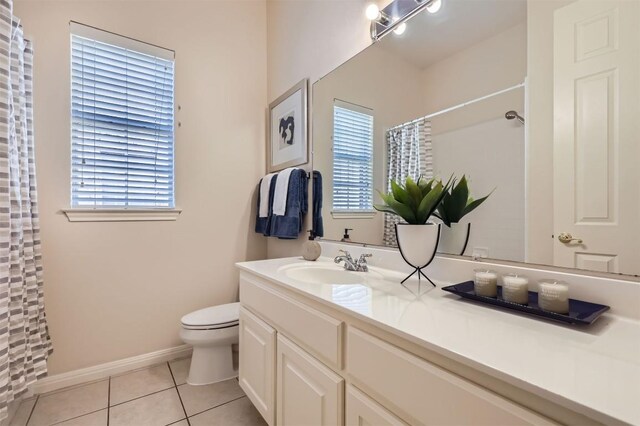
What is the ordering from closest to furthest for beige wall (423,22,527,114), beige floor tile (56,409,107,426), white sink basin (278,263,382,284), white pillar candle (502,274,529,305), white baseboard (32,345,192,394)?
white pillar candle (502,274,529,305), beige wall (423,22,527,114), white sink basin (278,263,382,284), beige floor tile (56,409,107,426), white baseboard (32,345,192,394)

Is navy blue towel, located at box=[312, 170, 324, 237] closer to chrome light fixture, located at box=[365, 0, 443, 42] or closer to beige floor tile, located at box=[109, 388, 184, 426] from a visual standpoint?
chrome light fixture, located at box=[365, 0, 443, 42]

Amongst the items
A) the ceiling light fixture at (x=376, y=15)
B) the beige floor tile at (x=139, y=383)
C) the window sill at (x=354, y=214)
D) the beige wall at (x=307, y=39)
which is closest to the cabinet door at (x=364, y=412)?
the window sill at (x=354, y=214)

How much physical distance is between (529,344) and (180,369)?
207 centimetres

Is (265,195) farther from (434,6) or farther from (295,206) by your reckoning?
(434,6)

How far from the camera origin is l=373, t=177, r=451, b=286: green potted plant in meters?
1.05

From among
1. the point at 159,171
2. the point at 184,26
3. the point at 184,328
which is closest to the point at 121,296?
the point at 184,328

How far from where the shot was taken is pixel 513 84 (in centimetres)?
96

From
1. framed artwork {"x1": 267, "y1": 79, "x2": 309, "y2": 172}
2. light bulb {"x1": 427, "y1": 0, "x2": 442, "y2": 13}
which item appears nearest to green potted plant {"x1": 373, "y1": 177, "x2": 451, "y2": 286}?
light bulb {"x1": 427, "y1": 0, "x2": 442, "y2": 13}

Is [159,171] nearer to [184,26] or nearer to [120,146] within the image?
[120,146]

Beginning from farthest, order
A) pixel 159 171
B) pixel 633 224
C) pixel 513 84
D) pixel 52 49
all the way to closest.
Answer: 1. pixel 159 171
2. pixel 52 49
3. pixel 513 84
4. pixel 633 224

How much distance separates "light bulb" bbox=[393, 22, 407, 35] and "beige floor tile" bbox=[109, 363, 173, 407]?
7.63 ft

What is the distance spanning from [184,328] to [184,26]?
6.82 ft

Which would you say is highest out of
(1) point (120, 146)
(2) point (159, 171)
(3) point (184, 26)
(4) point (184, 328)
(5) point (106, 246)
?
(3) point (184, 26)

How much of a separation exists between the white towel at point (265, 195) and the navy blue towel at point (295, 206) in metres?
0.25
